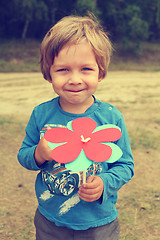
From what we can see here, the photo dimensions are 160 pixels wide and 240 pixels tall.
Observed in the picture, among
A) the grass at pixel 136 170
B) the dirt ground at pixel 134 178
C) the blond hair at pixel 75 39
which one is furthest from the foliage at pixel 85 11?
the blond hair at pixel 75 39

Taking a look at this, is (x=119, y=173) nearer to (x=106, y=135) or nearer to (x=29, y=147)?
(x=106, y=135)

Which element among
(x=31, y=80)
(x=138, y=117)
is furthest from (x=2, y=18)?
(x=138, y=117)

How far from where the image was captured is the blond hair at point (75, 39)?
4.75ft

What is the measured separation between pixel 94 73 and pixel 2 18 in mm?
18465

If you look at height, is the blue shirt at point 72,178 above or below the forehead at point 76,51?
below

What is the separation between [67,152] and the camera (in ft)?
4.25

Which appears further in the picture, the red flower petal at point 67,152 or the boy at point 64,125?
the boy at point 64,125

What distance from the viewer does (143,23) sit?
56.9ft

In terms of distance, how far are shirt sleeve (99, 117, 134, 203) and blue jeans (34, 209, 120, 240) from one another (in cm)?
21

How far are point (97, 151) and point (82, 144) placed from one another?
→ 0.07 metres

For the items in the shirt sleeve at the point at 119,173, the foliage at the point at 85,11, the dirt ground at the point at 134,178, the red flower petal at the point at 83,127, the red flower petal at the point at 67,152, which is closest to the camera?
the red flower petal at the point at 67,152

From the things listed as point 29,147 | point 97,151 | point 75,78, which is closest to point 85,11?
point 29,147

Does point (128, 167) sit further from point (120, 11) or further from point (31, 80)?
point (120, 11)

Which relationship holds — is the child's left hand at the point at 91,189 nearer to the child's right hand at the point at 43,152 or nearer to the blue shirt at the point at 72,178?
the blue shirt at the point at 72,178
